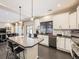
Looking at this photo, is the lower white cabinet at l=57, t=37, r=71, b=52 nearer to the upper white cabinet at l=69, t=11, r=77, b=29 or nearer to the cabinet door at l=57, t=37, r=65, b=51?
the cabinet door at l=57, t=37, r=65, b=51

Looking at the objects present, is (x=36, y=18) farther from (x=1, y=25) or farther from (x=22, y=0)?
(x=1, y=25)

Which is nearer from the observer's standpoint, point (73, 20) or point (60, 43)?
point (73, 20)

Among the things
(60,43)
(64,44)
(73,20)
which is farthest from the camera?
(60,43)

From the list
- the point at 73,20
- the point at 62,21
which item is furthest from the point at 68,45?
the point at 62,21

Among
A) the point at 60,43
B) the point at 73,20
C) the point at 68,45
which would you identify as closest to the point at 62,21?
the point at 73,20

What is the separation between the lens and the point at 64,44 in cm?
488

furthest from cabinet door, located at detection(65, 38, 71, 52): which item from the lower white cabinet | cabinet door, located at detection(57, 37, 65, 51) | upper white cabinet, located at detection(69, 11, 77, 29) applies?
upper white cabinet, located at detection(69, 11, 77, 29)

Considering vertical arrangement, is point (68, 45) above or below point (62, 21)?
below

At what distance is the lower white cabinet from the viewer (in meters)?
4.60

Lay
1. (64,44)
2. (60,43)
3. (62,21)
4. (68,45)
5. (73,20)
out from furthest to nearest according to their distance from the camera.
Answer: (62,21)
(60,43)
(64,44)
(68,45)
(73,20)

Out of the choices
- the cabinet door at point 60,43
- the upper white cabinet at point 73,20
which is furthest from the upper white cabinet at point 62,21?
the cabinet door at point 60,43

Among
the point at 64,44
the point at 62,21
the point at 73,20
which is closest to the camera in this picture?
the point at 73,20

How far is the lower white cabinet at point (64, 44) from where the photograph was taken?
4598 mm

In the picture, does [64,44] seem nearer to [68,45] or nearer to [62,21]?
[68,45]
